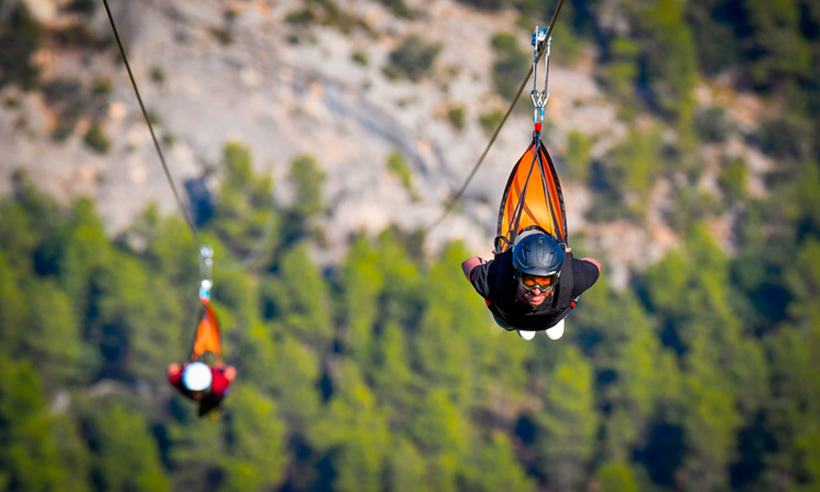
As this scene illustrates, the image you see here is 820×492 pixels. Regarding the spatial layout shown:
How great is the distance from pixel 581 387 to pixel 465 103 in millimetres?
29774

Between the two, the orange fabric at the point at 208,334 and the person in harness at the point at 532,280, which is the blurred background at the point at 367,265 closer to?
the orange fabric at the point at 208,334

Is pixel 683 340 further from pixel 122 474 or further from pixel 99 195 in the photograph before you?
pixel 99 195

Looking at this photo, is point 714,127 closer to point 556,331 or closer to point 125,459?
point 125,459

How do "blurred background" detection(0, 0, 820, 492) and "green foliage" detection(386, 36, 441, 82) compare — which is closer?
"blurred background" detection(0, 0, 820, 492)

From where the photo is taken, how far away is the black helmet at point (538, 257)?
707cm

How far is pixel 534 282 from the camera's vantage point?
7.18 m

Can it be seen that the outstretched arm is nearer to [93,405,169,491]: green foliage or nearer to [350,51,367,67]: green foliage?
[93,405,169,491]: green foliage

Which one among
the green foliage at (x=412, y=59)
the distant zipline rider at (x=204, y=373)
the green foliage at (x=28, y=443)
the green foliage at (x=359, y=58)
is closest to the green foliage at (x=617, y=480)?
the green foliage at (x=28, y=443)

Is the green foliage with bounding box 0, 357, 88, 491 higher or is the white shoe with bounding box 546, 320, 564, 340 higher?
the green foliage with bounding box 0, 357, 88, 491

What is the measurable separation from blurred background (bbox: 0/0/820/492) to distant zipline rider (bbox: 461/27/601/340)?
39026 millimetres

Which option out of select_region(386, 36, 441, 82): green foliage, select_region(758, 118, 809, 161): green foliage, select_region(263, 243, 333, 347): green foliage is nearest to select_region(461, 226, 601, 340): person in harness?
select_region(263, 243, 333, 347): green foliage

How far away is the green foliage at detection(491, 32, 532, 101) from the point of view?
7375 centimetres

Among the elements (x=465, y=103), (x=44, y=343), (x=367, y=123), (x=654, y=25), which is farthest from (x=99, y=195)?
(x=654, y=25)

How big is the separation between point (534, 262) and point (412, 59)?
65.6m
